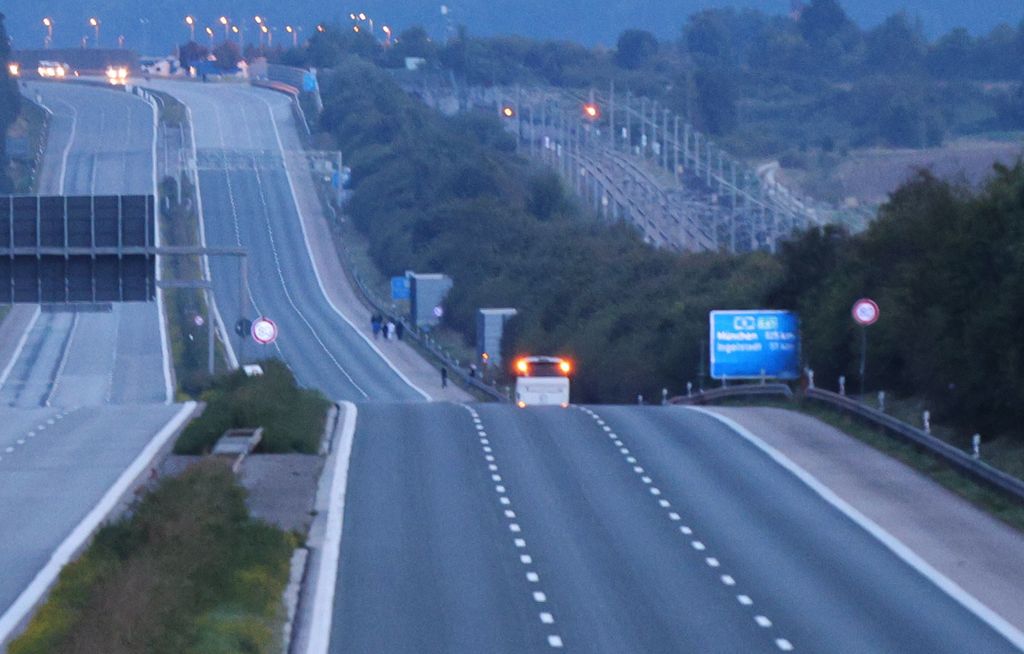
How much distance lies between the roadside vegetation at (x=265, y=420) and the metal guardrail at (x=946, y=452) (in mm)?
9824

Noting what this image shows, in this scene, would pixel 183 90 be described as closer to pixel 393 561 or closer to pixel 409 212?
pixel 409 212

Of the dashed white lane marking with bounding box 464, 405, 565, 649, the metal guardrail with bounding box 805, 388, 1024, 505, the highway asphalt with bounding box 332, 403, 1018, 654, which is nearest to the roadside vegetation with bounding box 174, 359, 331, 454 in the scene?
the highway asphalt with bounding box 332, 403, 1018, 654

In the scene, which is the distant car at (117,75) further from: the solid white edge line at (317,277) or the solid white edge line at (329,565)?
the solid white edge line at (329,565)

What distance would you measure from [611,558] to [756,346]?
21514 mm

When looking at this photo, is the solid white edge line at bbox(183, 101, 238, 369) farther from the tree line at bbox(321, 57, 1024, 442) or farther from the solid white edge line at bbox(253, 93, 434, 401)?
the tree line at bbox(321, 57, 1024, 442)

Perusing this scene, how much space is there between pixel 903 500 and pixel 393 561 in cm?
794

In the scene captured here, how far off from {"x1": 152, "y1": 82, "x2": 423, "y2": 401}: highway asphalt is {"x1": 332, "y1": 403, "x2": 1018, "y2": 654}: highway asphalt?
25846 millimetres

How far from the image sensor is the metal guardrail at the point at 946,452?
23828 mm

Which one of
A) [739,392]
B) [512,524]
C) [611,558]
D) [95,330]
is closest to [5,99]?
[95,330]

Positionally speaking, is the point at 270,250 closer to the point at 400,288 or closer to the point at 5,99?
the point at 400,288

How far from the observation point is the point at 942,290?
101 ft

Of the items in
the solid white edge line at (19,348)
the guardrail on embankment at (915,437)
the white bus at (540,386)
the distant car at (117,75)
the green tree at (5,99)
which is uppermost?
the distant car at (117,75)

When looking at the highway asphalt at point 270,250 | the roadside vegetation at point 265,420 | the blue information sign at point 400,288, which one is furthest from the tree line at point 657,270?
the roadside vegetation at point 265,420

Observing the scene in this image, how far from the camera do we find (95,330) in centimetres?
8581
